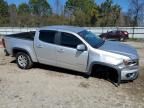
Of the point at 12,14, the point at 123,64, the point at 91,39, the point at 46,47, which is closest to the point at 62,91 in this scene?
the point at 123,64

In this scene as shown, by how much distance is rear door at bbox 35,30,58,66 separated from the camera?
1024 centimetres

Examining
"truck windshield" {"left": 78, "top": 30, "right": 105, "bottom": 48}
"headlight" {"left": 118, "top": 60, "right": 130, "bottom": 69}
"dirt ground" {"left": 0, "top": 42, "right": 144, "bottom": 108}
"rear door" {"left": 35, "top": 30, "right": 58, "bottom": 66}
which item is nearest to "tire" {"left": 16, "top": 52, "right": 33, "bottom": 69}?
"dirt ground" {"left": 0, "top": 42, "right": 144, "bottom": 108}

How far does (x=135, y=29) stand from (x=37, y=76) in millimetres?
35699

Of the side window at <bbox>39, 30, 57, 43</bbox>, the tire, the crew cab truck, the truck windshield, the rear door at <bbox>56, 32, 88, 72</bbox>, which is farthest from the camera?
the tire

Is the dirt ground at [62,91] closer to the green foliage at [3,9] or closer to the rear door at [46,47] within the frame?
the rear door at [46,47]

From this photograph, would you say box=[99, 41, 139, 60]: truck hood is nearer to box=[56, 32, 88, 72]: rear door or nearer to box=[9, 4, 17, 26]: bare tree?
box=[56, 32, 88, 72]: rear door

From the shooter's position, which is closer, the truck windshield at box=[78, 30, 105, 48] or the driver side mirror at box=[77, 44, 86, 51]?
the driver side mirror at box=[77, 44, 86, 51]

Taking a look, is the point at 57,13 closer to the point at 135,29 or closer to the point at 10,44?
the point at 135,29

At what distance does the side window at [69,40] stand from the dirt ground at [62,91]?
109 cm

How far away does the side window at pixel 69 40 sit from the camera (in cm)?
978

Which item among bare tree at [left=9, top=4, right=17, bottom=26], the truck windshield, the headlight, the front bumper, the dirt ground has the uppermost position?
the truck windshield

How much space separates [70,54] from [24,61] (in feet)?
6.98

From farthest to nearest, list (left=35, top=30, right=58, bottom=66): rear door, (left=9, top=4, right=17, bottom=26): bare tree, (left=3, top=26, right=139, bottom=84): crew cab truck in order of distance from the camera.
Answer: (left=9, top=4, right=17, bottom=26): bare tree < (left=35, top=30, right=58, bottom=66): rear door < (left=3, top=26, right=139, bottom=84): crew cab truck

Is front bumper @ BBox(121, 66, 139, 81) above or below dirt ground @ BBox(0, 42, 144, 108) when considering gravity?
above
